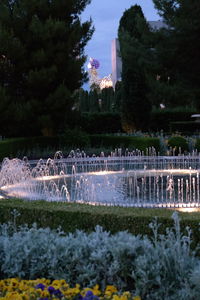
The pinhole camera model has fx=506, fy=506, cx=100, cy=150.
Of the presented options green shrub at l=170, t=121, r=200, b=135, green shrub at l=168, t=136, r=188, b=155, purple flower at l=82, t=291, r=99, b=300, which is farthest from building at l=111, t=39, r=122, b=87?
purple flower at l=82, t=291, r=99, b=300

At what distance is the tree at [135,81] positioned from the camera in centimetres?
2056

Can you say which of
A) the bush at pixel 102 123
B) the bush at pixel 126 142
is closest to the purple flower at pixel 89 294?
the bush at pixel 126 142

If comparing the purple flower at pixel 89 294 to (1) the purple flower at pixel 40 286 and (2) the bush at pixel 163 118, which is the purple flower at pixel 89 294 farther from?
(2) the bush at pixel 163 118

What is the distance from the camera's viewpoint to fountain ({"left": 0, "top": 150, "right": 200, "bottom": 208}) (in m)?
8.58

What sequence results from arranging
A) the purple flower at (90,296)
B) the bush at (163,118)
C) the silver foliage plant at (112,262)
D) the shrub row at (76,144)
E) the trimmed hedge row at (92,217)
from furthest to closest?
the bush at (163,118) < the shrub row at (76,144) < the trimmed hedge row at (92,217) < the silver foliage plant at (112,262) < the purple flower at (90,296)

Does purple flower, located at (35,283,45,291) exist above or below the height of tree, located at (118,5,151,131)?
below

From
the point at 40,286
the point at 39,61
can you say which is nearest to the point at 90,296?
the point at 40,286

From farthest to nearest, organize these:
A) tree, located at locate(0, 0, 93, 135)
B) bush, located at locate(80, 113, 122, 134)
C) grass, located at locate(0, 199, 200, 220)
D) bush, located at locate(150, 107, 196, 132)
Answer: bush, located at locate(150, 107, 196, 132) < bush, located at locate(80, 113, 122, 134) < tree, located at locate(0, 0, 93, 135) < grass, located at locate(0, 199, 200, 220)

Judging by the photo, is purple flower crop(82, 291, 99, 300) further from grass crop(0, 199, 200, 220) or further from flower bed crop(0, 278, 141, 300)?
grass crop(0, 199, 200, 220)

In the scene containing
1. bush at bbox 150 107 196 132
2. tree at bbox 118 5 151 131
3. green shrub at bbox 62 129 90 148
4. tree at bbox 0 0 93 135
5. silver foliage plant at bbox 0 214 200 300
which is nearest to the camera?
silver foliage plant at bbox 0 214 200 300

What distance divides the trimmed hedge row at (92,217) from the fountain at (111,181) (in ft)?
6.27

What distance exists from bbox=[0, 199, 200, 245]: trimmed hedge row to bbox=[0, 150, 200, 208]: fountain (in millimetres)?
1911

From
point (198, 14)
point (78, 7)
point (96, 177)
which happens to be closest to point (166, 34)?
point (198, 14)

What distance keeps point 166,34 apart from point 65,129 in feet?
19.6
